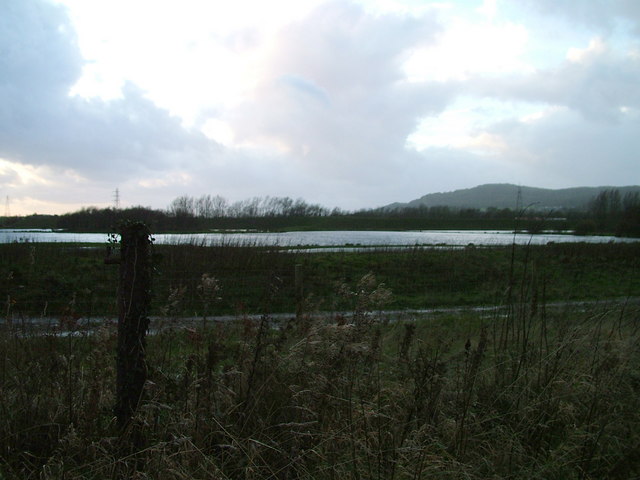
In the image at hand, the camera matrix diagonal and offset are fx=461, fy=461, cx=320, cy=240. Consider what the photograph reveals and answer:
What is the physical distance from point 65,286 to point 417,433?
617 inches

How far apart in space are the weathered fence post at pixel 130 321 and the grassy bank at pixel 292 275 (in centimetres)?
897

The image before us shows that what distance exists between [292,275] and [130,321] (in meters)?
14.2

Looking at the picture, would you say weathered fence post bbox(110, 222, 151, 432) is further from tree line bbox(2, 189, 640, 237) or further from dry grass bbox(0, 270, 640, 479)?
tree line bbox(2, 189, 640, 237)

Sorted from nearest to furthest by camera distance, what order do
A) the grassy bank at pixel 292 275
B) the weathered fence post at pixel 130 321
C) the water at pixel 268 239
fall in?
the weathered fence post at pixel 130 321, the grassy bank at pixel 292 275, the water at pixel 268 239

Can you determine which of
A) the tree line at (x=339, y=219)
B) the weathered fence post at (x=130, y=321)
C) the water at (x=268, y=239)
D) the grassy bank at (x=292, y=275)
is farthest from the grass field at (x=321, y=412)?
the tree line at (x=339, y=219)

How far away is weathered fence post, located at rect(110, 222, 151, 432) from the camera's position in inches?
142

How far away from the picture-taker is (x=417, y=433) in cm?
346

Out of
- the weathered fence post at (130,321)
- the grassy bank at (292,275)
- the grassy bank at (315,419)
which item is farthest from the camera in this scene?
the grassy bank at (292,275)

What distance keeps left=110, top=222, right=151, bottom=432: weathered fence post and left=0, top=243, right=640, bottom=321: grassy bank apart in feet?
29.4

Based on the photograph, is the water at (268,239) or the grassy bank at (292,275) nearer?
the grassy bank at (292,275)

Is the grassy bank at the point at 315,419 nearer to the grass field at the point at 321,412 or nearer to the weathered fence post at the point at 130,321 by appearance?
the grass field at the point at 321,412

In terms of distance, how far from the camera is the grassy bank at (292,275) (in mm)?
14469

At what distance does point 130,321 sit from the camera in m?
3.62

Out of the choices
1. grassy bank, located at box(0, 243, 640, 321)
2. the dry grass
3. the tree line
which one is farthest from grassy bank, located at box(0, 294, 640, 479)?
the tree line
